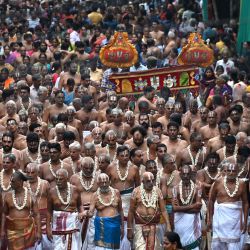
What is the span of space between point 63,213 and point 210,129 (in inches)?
159

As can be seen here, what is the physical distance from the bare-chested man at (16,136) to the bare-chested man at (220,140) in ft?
9.20

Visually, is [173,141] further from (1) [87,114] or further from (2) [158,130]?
(1) [87,114]

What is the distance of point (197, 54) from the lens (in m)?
23.4

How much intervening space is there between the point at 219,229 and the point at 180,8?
54.8 ft

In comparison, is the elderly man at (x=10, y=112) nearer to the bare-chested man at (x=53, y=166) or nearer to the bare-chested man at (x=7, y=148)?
the bare-chested man at (x=7, y=148)

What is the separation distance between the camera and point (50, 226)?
665 inches

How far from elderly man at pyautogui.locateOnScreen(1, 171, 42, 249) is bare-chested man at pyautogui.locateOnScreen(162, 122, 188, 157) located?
3.43 metres

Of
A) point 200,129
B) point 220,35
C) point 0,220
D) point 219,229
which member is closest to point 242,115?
point 200,129

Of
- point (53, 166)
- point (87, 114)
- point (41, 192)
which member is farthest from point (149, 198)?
point (87, 114)

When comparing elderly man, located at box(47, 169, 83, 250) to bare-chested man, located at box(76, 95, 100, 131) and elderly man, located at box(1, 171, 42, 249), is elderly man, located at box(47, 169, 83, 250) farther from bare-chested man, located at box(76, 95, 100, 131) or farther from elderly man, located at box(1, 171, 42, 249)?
bare-chested man, located at box(76, 95, 100, 131)

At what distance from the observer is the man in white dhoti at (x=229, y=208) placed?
17.0m

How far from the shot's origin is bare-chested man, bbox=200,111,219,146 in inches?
792

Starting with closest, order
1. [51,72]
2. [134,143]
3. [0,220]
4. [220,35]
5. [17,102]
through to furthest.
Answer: [0,220] → [134,143] → [17,102] → [51,72] → [220,35]

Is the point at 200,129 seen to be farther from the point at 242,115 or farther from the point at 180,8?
the point at 180,8
